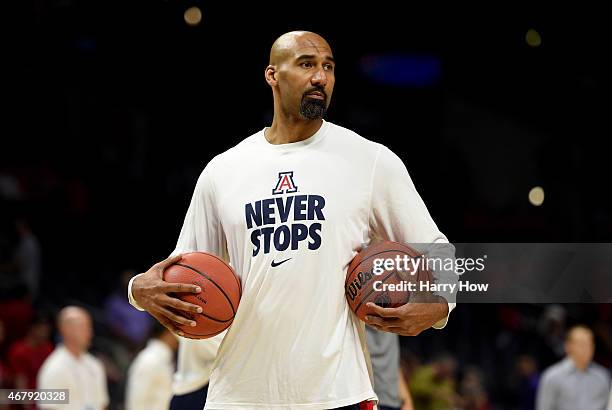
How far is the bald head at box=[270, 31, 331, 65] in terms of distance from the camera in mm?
4062

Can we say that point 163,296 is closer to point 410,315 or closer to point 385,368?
point 410,315

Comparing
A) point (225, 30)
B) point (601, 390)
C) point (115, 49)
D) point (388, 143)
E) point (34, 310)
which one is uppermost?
point (115, 49)

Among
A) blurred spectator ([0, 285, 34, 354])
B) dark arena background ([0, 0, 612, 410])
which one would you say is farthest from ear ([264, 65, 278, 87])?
blurred spectator ([0, 285, 34, 354])

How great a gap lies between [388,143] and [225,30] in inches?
75.2

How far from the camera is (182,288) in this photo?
3.87 m

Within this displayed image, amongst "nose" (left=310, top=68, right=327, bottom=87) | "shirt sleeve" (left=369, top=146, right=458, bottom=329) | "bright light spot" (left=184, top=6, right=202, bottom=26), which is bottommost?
"shirt sleeve" (left=369, top=146, right=458, bottom=329)

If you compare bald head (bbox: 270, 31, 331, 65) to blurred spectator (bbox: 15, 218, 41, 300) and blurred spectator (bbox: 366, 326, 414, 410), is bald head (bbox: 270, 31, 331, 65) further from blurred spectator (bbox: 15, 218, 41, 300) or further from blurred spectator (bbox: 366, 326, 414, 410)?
blurred spectator (bbox: 15, 218, 41, 300)

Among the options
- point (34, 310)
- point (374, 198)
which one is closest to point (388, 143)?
point (34, 310)

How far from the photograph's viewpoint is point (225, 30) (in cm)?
887

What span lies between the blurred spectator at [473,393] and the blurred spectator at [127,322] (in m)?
3.36

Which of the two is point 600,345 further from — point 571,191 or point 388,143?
point 388,143

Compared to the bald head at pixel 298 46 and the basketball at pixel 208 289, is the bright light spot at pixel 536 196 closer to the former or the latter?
A: the bald head at pixel 298 46

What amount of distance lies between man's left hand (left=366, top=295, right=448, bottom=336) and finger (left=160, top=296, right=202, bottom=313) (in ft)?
1.96

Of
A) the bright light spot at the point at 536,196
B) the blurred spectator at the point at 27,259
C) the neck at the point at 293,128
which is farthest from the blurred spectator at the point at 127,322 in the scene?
the neck at the point at 293,128
